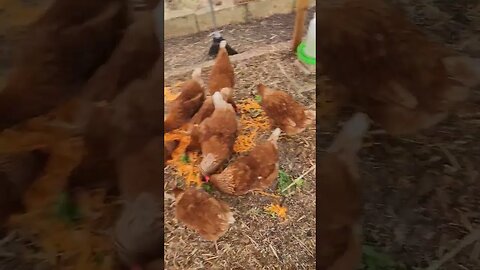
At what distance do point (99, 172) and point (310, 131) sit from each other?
1.74 feet

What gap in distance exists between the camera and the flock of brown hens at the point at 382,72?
0.59 metres

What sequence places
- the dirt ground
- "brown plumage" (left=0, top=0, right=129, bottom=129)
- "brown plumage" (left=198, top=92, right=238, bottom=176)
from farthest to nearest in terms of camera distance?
1. "brown plumage" (left=198, top=92, right=238, bottom=176)
2. the dirt ground
3. "brown plumage" (left=0, top=0, right=129, bottom=129)

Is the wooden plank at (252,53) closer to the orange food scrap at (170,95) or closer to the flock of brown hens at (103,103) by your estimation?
the orange food scrap at (170,95)

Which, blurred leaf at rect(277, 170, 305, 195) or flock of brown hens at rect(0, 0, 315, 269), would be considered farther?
blurred leaf at rect(277, 170, 305, 195)

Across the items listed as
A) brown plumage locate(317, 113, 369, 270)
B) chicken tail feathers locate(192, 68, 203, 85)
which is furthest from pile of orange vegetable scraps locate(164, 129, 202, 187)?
brown plumage locate(317, 113, 369, 270)

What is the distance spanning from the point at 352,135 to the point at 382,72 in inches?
2.9

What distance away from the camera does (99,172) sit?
0.64 metres

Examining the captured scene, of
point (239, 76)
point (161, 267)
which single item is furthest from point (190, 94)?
point (161, 267)

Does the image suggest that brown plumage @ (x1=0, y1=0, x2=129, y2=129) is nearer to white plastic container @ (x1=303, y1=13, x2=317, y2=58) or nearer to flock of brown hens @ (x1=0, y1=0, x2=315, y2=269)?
flock of brown hens @ (x1=0, y1=0, x2=315, y2=269)

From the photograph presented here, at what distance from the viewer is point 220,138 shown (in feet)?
3.56

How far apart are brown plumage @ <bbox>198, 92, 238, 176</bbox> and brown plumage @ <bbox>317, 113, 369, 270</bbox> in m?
0.37

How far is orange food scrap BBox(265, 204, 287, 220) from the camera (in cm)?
99

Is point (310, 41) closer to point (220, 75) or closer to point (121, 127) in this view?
point (220, 75)

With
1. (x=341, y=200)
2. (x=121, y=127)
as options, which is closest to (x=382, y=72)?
(x=341, y=200)
